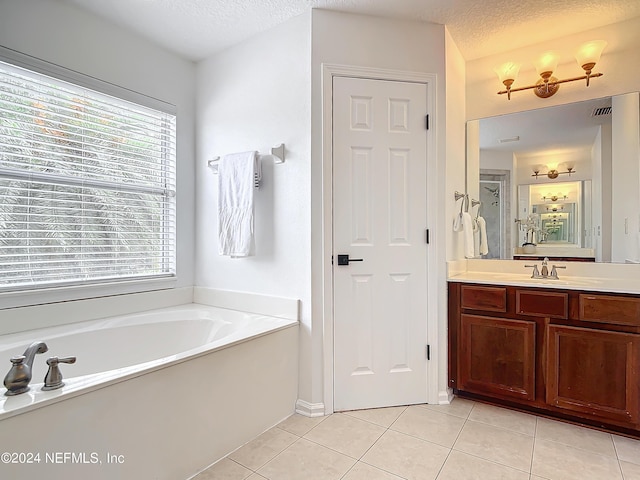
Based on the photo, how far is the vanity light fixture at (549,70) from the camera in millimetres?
2287

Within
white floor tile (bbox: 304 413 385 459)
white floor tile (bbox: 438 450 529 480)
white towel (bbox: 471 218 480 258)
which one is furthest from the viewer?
white towel (bbox: 471 218 480 258)

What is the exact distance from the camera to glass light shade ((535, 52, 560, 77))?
2.43m

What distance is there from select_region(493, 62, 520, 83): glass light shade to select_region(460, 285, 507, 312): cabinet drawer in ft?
5.16

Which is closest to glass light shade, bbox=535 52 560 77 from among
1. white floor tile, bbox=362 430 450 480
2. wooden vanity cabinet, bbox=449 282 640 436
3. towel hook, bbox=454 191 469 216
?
towel hook, bbox=454 191 469 216

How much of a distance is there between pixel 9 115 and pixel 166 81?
1066mm

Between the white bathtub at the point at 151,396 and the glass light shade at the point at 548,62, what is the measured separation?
97.3 inches

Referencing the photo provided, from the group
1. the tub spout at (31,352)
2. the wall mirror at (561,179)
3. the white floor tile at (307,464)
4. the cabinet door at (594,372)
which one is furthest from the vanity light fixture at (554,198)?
the tub spout at (31,352)

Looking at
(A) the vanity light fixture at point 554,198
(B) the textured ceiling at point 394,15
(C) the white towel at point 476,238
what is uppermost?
(B) the textured ceiling at point 394,15

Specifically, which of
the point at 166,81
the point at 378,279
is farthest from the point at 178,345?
the point at 166,81

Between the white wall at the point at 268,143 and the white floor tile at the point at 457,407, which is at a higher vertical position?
the white wall at the point at 268,143

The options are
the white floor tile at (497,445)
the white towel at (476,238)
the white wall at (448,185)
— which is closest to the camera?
the white floor tile at (497,445)

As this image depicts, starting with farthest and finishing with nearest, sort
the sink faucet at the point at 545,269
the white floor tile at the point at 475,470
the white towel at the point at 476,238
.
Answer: the white towel at the point at 476,238
the sink faucet at the point at 545,269
the white floor tile at the point at 475,470

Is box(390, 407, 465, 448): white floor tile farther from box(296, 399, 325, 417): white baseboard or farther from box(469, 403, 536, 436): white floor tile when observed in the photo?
box(296, 399, 325, 417): white baseboard

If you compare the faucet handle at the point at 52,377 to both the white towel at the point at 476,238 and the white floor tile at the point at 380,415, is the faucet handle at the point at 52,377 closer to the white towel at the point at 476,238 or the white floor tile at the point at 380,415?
the white floor tile at the point at 380,415
